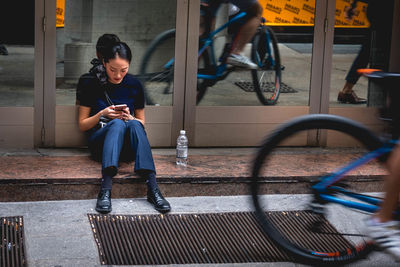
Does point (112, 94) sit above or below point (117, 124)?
above

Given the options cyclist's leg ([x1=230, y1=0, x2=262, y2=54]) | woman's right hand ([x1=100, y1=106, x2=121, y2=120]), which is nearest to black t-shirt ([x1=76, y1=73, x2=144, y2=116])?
woman's right hand ([x1=100, y1=106, x2=121, y2=120])

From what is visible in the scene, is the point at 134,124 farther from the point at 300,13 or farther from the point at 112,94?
the point at 300,13

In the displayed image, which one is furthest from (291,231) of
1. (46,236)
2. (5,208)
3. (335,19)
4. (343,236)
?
(335,19)

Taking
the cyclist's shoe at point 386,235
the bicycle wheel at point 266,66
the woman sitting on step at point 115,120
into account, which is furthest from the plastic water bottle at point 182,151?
the cyclist's shoe at point 386,235

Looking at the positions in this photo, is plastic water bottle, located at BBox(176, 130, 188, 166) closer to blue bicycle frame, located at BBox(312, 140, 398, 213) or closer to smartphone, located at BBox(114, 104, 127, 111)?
smartphone, located at BBox(114, 104, 127, 111)

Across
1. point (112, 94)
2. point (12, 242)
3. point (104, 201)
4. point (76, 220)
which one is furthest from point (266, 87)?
point (12, 242)

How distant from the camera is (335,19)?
20.4ft

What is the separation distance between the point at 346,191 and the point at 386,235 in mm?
311

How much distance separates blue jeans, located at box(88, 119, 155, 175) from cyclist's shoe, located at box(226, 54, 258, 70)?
4.37 ft

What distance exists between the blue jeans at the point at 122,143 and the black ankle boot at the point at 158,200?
0.17 metres

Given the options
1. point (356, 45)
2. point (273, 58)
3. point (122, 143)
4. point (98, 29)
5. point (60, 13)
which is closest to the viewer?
point (122, 143)

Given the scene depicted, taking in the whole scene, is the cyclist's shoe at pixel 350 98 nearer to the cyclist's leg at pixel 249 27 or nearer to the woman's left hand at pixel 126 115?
the cyclist's leg at pixel 249 27

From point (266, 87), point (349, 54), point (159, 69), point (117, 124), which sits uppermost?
point (349, 54)

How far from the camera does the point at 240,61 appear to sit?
6.11 metres
